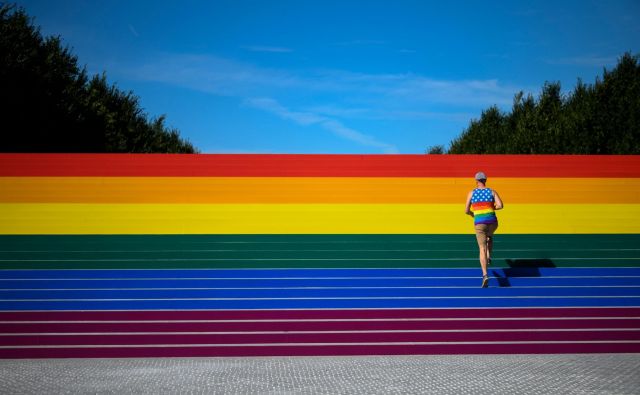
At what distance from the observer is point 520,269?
30.9ft

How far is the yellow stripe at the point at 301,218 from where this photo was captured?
10.9 meters

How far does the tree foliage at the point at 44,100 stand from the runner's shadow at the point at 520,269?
799 inches

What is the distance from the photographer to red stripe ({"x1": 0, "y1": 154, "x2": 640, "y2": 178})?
Result: 1128cm

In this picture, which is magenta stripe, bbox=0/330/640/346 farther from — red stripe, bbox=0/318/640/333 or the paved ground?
the paved ground

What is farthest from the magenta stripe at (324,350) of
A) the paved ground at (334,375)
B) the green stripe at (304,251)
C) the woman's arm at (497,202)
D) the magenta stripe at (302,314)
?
the green stripe at (304,251)

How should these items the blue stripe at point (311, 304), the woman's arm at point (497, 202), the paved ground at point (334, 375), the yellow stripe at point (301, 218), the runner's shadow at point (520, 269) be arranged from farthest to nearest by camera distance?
1. the yellow stripe at point (301, 218)
2. the runner's shadow at point (520, 269)
3. the woman's arm at point (497, 202)
4. the blue stripe at point (311, 304)
5. the paved ground at point (334, 375)

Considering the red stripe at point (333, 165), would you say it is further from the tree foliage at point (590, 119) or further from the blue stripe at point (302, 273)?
the tree foliage at point (590, 119)

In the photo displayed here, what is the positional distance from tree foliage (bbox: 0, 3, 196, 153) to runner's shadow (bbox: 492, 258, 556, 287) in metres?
20.3

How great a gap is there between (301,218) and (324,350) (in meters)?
5.06

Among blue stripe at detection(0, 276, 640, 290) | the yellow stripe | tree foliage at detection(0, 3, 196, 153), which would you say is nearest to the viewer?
blue stripe at detection(0, 276, 640, 290)

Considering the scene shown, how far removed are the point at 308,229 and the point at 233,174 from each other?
6.35 ft

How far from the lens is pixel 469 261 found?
32.1ft

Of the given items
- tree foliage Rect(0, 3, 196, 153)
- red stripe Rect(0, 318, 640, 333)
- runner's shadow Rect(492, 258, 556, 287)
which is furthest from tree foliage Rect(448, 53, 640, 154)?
tree foliage Rect(0, 3, 196, 153)

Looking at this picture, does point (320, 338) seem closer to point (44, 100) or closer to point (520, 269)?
point (520, 269)
